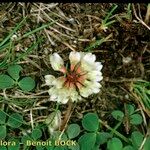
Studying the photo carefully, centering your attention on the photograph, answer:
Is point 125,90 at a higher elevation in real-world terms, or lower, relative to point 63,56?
lower

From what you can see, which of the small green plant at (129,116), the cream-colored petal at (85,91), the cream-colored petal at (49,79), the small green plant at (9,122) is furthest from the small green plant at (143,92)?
the small green plant at (9,122)

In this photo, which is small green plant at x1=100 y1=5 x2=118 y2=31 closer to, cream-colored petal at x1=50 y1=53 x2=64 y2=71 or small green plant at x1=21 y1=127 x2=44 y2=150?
cream-colored petal at x1=50 y1=53 x2=64 y2=71

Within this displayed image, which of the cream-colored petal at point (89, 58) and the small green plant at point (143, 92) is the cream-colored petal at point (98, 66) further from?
the small green plant at point (143, 92)

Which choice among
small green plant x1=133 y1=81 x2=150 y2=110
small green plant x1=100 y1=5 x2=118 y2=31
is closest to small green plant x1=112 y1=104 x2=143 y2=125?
small green plant x1=133 y1=81 x2=150 y2=110

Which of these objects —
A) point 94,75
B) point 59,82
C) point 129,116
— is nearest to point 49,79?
point 59,82

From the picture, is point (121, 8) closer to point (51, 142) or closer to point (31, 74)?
point (31, 74)

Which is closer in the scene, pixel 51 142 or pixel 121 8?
pixel 51 142

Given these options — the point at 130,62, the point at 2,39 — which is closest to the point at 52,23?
the point at 2,39
